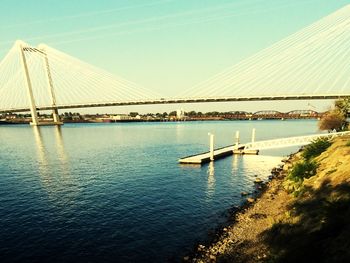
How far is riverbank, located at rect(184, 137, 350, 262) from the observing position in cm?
1627

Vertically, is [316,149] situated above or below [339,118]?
below

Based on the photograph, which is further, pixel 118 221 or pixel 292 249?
pixel 118 221

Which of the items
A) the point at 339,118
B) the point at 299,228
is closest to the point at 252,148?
the point at 339,118

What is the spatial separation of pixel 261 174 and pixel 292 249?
31534 millimetres

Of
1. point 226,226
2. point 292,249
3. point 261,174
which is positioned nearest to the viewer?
point 292,249

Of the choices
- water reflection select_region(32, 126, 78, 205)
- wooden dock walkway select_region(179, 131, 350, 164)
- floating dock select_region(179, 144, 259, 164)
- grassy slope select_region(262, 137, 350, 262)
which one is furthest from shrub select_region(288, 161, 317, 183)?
water reflection select_region(32, 126, 78, 205)

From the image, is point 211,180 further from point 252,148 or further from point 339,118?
point 339,118

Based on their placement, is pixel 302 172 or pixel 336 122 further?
pixel 336 122

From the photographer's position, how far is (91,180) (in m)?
43.9

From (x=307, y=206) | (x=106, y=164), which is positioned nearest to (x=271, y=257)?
(x=307, y=206)

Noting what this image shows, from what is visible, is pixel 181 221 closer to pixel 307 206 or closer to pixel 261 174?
pixel 307 206

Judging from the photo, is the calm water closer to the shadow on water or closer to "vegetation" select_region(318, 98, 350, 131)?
the shadow on water

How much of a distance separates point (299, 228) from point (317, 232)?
2069 millimetres

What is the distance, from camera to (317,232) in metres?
17.8
